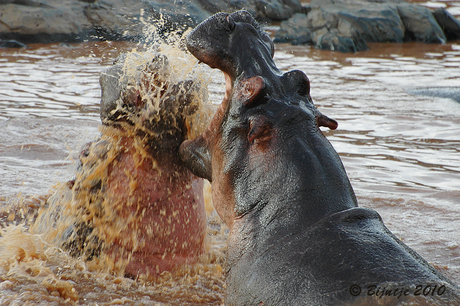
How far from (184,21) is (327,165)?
36.6 ft

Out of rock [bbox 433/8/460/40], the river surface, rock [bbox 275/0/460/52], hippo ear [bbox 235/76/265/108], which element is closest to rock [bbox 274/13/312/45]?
rock [bbox 275/0/460/52]

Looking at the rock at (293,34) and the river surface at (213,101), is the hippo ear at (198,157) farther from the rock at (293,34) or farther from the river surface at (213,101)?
the rock at (293,34)

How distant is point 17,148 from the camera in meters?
5.07

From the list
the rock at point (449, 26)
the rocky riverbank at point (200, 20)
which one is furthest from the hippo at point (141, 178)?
the rock at point (449, 26)

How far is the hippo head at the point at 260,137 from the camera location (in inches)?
69.8

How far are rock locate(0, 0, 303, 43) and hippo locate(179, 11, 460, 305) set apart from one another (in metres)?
9.51

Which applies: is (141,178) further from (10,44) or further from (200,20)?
(200,20)

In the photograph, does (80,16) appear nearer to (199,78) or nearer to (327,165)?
(199,78)

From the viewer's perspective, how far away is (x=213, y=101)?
577 cm

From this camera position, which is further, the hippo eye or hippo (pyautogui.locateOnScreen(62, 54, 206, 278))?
hippo (pyautogui.locateOnScreen(62, 54, 206, 278))

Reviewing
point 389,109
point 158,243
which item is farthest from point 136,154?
point 389,109

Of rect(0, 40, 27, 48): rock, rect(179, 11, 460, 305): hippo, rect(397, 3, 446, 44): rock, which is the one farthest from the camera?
rect(397, 3, 446, 44): rock

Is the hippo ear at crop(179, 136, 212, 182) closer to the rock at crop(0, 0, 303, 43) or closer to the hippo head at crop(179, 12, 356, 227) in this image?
the hippo head at crop(179, 12, 356, 227)

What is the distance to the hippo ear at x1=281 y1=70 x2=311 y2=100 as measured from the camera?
198cm
